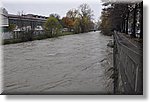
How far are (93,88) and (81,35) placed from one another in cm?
71

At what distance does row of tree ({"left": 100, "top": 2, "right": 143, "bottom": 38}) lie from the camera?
85.9 inches

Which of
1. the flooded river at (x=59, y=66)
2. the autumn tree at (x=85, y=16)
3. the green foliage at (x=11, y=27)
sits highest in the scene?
the autumn tree at (x=85, y=16)

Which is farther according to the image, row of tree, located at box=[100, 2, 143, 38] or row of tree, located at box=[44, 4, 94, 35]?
row of tree, located at box=[44, 4, 94, 35]

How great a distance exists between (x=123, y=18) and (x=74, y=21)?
51 centimetres

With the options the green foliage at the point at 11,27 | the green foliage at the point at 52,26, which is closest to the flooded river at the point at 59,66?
the green foliage at the point at 52,26

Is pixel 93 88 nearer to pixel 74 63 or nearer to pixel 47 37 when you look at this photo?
pixel 74 63


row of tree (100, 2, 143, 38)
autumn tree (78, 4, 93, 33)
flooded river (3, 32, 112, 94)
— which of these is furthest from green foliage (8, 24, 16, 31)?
row of tree (100, 2, 143, 38)

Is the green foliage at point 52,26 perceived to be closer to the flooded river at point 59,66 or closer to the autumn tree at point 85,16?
the flooded river at point 59,66

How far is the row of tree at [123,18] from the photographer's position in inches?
85.9

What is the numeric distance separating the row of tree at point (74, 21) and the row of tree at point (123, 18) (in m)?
0.15

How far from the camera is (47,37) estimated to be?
8.18 feet

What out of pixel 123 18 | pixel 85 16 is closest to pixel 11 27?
pixel 85 16

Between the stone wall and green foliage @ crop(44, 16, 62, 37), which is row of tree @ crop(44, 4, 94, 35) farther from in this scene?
the stone wall

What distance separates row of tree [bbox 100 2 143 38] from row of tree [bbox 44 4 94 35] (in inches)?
5.9
